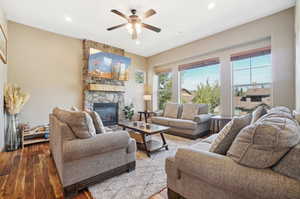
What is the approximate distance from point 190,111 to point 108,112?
3000 millimetres

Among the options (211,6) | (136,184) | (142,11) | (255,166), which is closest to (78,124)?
(136,184)

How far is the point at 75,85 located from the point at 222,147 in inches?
182

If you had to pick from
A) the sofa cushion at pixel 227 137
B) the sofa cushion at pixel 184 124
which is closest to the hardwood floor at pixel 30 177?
the sofa cushion at pixel 227 137

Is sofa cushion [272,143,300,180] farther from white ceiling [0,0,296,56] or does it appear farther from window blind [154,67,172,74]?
window blind [154,67,172,74]

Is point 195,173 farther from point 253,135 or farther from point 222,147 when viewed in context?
point 253,135

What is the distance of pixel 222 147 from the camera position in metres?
1.20

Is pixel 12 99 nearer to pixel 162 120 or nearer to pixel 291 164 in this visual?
pixel 162 120

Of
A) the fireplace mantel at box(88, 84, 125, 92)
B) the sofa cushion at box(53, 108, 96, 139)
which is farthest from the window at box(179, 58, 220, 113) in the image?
the sofa cushion at box(53, 108, 96, 139)

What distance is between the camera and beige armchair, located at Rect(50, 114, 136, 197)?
1.52 metres

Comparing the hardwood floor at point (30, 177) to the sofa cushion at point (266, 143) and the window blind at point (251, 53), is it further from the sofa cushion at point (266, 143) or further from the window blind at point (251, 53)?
the window blind at point (251, 53)

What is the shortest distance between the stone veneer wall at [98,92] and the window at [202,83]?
248cm

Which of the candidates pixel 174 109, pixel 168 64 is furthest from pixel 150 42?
pixel 174 109

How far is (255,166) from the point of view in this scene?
90 cm

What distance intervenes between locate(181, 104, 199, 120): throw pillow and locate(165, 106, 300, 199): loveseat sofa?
3113 mm
